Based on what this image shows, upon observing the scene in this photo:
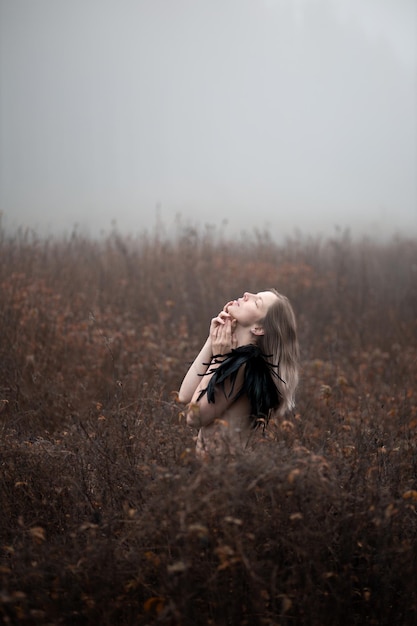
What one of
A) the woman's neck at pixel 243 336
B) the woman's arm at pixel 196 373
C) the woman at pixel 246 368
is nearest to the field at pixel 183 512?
the woman's arm at pixel 196 373

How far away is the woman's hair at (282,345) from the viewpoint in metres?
3.37

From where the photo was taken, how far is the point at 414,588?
2.62 m

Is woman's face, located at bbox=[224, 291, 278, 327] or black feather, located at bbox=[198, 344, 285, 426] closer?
black feather, located at bbox=[198, 344, 285, 426]

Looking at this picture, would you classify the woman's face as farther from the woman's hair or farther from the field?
the field

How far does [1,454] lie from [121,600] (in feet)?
4.15

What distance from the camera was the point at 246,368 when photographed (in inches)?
130

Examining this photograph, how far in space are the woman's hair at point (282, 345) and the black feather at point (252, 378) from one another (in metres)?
0.03

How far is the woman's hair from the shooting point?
3.37m

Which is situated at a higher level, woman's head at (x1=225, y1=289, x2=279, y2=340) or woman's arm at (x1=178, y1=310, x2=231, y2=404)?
woman's head at (x1=225, y1=289, x2=279, y2=340)

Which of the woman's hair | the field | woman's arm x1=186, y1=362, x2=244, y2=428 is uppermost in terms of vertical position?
the woman's hair

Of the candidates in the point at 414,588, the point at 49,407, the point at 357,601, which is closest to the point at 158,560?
the point at 357,601

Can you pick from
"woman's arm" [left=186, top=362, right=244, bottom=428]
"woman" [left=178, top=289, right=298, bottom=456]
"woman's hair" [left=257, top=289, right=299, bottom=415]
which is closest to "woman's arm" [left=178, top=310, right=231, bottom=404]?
"woman" [left=178, top=289, right=298, bottom=456]

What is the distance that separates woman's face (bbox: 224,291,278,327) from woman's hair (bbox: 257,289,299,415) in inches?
1.1

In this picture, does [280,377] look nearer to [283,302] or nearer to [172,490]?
[283,302]
